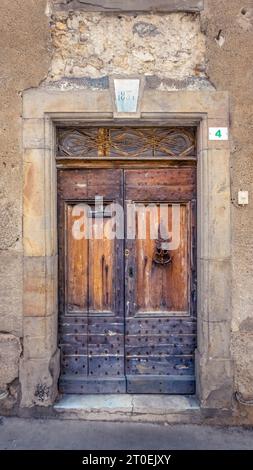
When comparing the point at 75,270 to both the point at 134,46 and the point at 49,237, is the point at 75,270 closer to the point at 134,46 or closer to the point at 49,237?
the point at 49,237

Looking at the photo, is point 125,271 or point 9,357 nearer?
point 9,357

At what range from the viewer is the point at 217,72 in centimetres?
320

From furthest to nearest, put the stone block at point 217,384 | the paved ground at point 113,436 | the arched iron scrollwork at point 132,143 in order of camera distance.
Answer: the arched iron scrollwork at point 132,143
the stone block at point 217,384
the paved ground at point 113,436

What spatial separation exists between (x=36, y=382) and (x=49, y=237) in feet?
4.30

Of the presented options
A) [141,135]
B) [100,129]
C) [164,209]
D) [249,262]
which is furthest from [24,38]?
[249,262]

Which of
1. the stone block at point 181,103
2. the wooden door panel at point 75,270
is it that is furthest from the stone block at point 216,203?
the wooden door panel at point 75,270

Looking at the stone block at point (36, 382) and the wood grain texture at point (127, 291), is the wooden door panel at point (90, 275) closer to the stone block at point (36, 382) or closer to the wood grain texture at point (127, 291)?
the wood grain texture at point (127, 291)

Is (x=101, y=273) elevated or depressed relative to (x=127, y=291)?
elevated

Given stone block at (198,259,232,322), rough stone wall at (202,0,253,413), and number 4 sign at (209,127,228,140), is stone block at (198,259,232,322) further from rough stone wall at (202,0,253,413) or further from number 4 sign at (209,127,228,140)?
number 4 sign at (209,127,228,140)

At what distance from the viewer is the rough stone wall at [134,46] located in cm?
324

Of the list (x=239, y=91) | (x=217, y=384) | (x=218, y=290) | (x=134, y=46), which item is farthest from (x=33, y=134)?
(x=217, y=384)

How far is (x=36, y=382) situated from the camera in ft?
10.5

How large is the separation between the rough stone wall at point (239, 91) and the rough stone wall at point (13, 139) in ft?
4.99

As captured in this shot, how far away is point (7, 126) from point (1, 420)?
8.68ft
